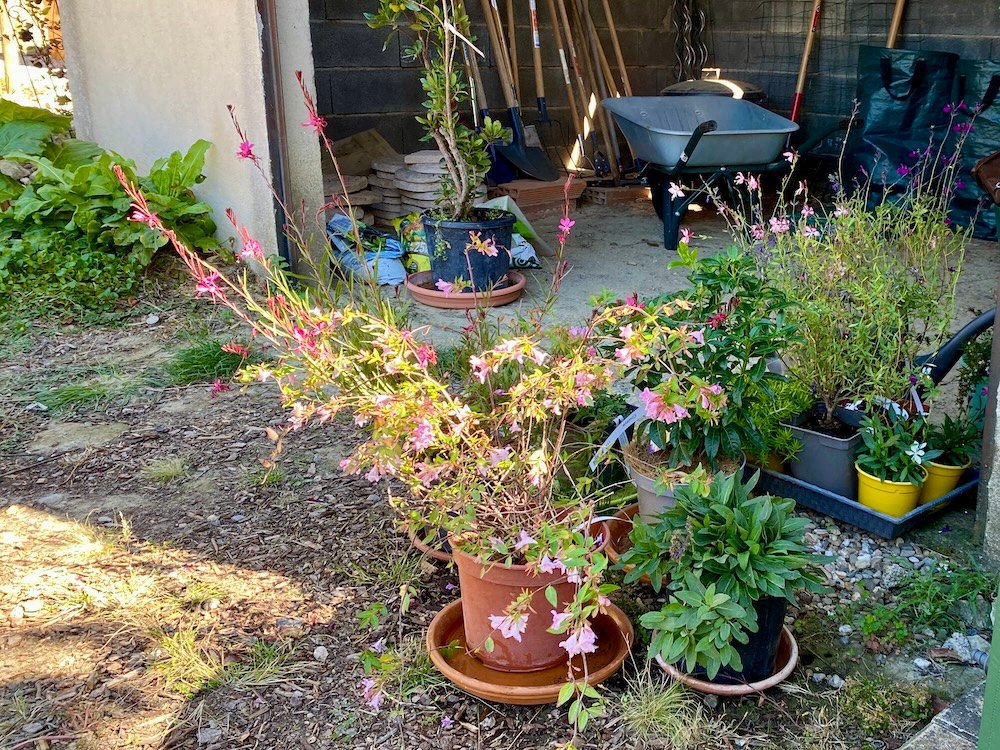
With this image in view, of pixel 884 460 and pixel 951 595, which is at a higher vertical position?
pixel 884 460

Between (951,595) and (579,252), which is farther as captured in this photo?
(579,252)

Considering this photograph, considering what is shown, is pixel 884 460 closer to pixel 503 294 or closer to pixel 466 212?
pixel 503 294

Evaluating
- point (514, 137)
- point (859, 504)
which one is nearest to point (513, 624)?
point (859, 504)

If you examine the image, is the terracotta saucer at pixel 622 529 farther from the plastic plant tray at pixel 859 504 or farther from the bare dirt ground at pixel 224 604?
the plastic plant tray at pixel 859 504

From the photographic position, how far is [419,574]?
7.61 ft

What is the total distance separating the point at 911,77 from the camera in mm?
5473

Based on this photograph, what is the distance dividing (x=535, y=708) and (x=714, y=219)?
15.9ft

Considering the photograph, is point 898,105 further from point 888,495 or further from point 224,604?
point 224,604

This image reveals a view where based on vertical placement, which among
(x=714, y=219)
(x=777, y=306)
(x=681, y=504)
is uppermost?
(x=777, y=306)

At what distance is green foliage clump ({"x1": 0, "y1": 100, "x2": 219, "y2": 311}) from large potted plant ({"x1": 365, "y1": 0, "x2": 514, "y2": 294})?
1.21 metres

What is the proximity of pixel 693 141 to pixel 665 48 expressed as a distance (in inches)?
124

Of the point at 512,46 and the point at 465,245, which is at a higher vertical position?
the point at 512,46

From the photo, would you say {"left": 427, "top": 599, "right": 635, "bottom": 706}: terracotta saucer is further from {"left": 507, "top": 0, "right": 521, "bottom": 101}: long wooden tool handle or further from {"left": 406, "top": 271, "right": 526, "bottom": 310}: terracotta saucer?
{"left": 507, "top": 0, "right": 521, "bottom": 101}: long wooden tool handle

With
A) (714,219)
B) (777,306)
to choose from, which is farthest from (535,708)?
(714,219)
